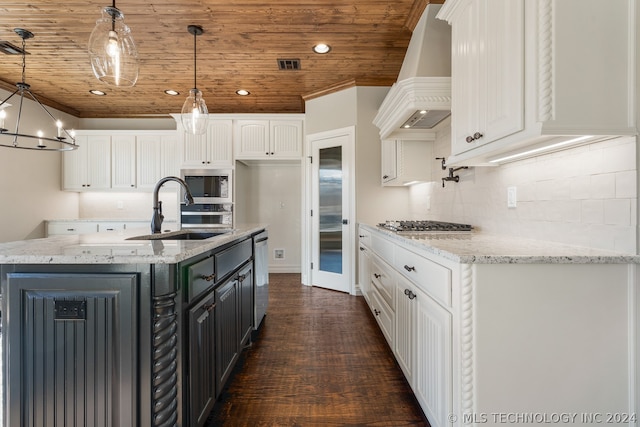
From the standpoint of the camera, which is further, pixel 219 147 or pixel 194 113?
pixel 219 147

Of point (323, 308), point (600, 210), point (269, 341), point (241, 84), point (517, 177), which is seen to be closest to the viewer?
point (600, 210)

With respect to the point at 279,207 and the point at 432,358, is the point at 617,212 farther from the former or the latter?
the point at 279,207

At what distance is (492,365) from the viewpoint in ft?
3.68

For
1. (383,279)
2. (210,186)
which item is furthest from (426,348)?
(210,186)

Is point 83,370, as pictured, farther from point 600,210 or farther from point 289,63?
point 289,63

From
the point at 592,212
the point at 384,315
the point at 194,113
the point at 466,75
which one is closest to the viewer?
the point at 592,212

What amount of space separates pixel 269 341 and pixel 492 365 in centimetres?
176

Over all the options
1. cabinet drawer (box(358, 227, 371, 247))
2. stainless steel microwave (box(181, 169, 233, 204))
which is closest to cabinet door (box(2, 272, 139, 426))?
cabinet drawer (box(358, 227, 371, 247))

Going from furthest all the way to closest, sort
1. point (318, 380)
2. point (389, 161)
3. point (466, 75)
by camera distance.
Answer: point (389, 161), point (318, 380), point (466, 75)

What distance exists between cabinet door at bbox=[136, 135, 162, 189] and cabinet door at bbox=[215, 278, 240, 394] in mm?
3711

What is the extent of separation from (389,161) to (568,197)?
6.80 ft

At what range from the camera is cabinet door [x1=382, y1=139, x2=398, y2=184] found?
3.19 meters

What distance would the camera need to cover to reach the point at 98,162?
4.80 meters

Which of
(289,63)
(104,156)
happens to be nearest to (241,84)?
(289,63)
